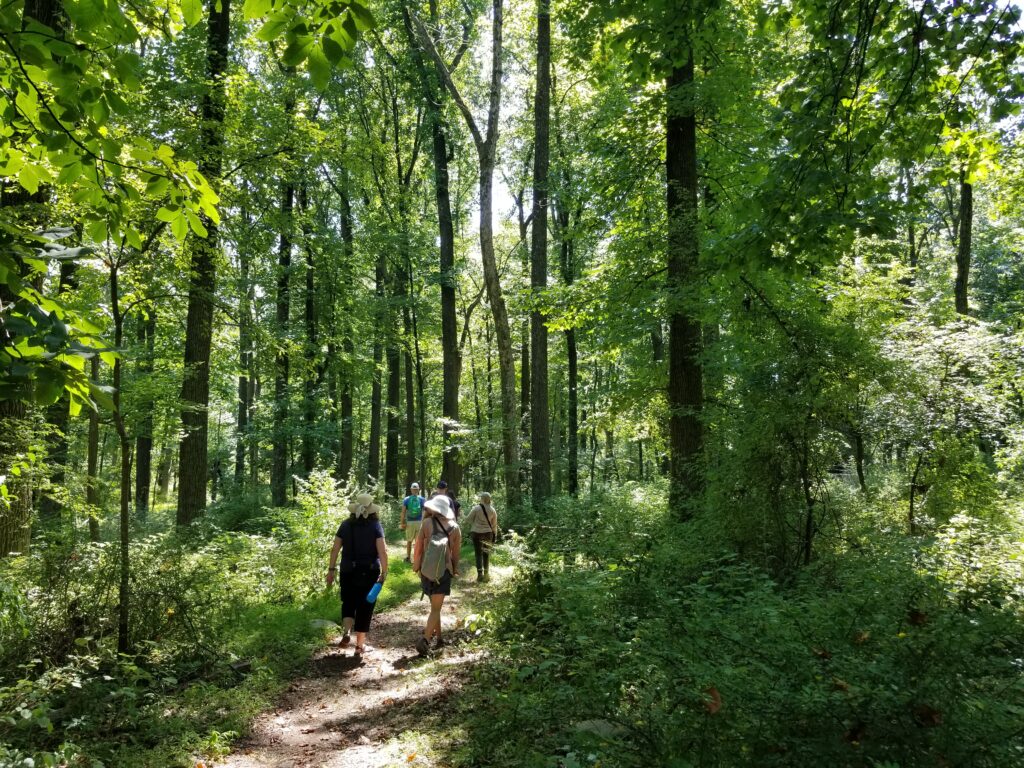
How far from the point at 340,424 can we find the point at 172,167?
19.2 m

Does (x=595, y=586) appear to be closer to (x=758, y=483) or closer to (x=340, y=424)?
(x=758, y=483)

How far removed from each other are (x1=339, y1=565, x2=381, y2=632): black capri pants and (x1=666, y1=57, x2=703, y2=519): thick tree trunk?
4550mm

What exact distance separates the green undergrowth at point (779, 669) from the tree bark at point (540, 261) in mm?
9197

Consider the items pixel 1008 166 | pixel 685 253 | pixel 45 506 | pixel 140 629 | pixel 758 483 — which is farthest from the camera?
pixel 45 506

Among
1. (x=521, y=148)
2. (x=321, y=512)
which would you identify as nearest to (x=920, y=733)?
(x=321, y=512)

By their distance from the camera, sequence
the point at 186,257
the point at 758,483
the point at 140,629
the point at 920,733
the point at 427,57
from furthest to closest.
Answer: the point at 427,57 < the point at 186,257 < the point at 758,483 < the point at 140,629 < the point at 920,733

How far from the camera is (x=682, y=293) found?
885 cm

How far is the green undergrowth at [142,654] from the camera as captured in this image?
4.47 metres

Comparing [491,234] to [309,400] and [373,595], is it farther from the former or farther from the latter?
[373,595]

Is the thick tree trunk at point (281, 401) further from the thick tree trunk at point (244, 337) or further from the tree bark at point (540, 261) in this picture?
the tree bark at point (540, 261)

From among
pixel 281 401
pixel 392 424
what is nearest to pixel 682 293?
pixel 281 401

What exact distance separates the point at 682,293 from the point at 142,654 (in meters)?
8.09

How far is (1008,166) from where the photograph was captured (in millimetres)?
10438

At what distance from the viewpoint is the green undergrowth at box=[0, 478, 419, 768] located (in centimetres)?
447
